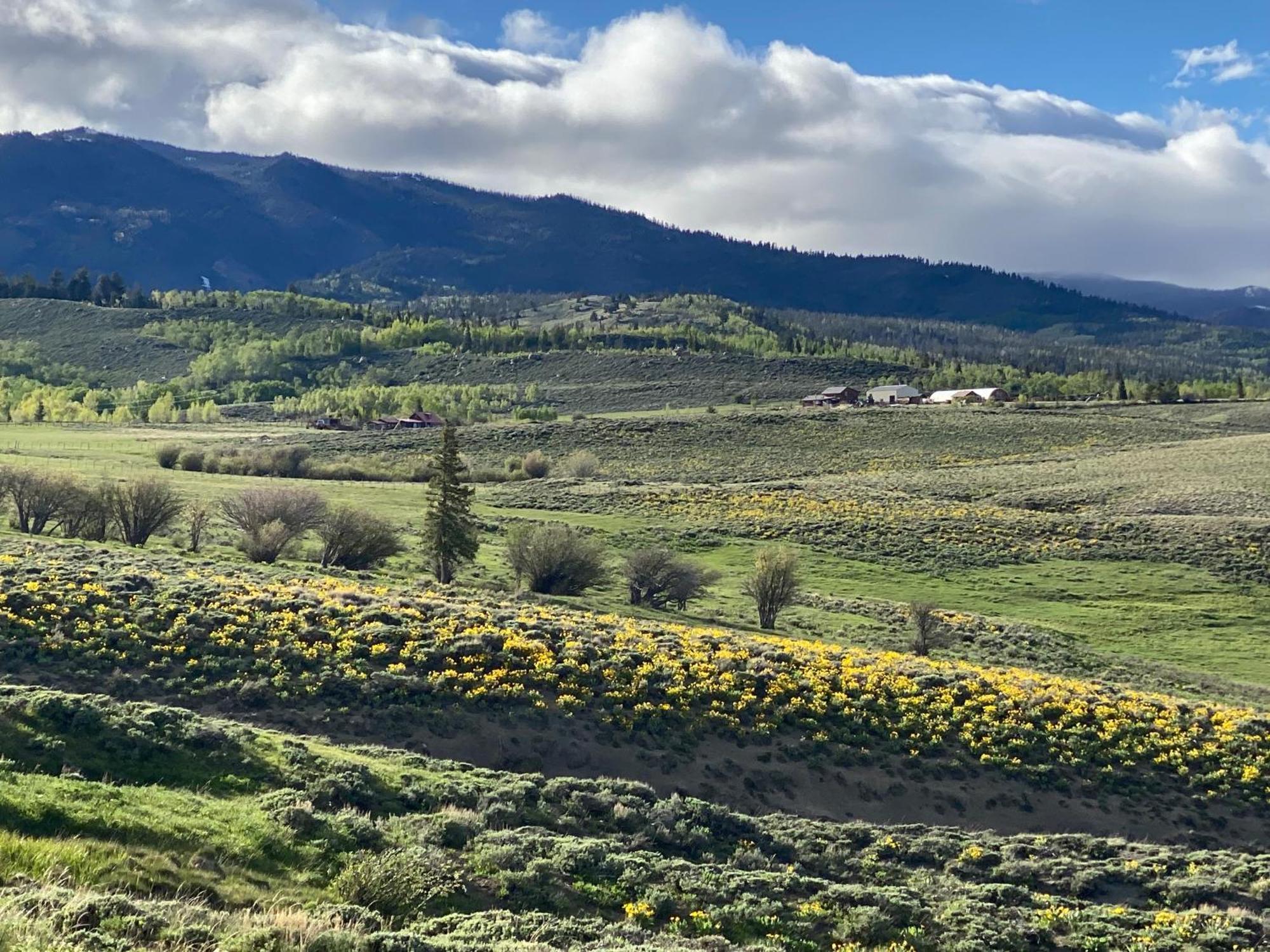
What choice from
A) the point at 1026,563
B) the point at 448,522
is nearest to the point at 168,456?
the point at 448,522

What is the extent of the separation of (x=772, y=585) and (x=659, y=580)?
476 cm

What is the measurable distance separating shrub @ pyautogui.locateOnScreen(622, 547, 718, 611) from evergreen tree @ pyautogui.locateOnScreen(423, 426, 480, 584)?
21.8ft

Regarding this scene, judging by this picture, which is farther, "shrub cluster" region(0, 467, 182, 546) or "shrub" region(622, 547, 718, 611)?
"shrub cluster" region(0, 467, 182, 546)

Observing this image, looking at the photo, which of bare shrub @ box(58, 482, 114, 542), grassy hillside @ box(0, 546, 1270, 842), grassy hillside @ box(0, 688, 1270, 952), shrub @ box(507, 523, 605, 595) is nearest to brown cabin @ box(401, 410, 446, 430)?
bare shrub @ box(58, 482, 114, 542)

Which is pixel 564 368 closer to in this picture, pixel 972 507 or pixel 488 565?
pixel 972 507

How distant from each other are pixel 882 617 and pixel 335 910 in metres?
36.3

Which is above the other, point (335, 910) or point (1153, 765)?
point (335, 910)

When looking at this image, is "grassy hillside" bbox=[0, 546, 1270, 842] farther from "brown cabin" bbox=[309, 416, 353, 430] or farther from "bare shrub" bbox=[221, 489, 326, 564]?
"brown cabin" bbox=[309, 416, 353, 430]

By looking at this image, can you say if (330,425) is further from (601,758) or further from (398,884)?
(398,884)

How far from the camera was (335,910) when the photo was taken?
10961 millimetres

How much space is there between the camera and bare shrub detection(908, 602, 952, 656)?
38.8 m

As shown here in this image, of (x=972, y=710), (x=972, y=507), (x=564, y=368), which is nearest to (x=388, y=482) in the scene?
(x=972, y=507)

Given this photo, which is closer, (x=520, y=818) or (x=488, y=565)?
(x=520, y=818)

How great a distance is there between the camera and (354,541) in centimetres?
4678
